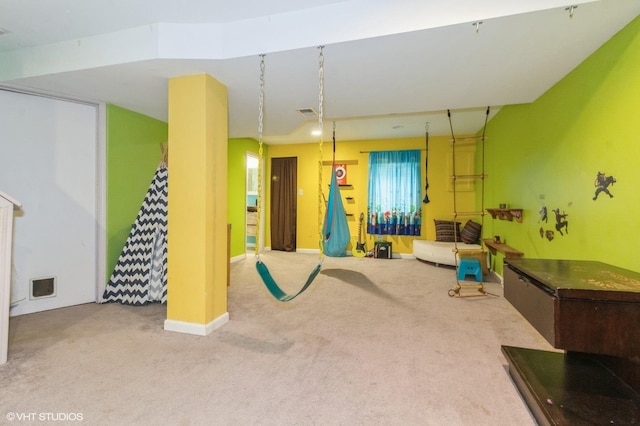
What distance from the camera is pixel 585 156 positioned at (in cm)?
197

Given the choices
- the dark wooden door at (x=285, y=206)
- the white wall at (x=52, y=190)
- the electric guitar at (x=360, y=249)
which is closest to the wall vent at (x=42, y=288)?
the white wall at (x=52, y=190)

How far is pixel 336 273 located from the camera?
13.5 ft

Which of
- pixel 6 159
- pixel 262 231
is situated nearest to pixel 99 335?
pixel 6 159

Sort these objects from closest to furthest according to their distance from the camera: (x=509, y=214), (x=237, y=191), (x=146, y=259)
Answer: (x=146, y=259), (x=509, y=214), (x=237, y=191)

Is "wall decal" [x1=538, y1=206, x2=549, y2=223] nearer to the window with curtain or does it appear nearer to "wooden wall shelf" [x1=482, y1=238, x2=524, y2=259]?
"wooden wall shelf" [x1=482, y1=238, x2=524, y2=259]

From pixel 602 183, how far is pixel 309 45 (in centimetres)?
199

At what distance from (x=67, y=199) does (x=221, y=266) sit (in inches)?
67.3

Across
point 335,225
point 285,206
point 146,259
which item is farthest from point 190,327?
→ point 285,206

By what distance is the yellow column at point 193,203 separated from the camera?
6.97 feet

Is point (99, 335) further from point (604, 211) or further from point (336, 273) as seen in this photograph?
point (604, 211)

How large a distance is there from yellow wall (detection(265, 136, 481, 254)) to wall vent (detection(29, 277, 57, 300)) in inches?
143

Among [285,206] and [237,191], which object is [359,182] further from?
[237,191]

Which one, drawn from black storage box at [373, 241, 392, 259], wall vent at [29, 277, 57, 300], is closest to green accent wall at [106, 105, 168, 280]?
wall vent at [29, 277, 57, 300]

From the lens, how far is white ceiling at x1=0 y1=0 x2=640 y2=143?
63.1 inches
